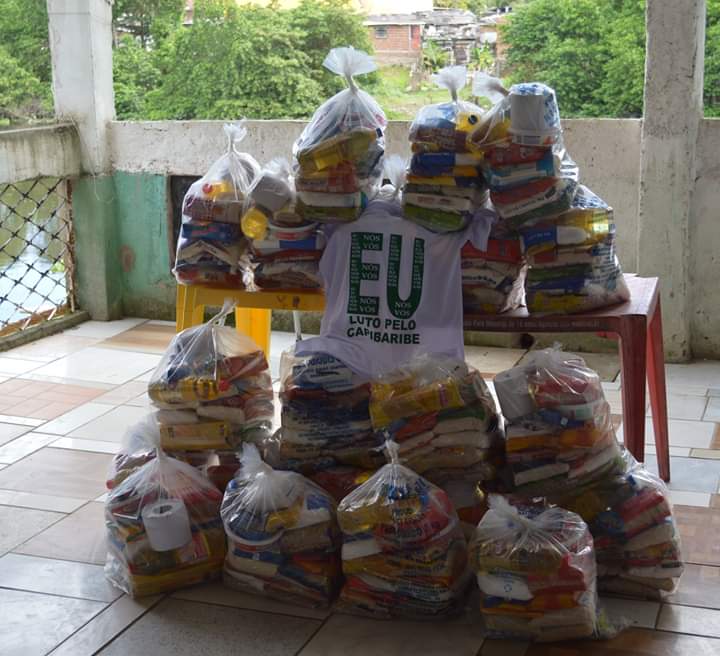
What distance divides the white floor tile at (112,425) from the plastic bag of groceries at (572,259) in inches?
70.5

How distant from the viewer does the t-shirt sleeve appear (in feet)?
10.2

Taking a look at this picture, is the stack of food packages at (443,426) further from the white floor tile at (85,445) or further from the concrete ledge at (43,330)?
the concrete ledge at (43,330)

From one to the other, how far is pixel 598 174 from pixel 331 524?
287 centimetres

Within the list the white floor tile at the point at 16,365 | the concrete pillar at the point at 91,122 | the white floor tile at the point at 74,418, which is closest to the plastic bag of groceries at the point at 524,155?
the white floor tile at the point at 74,418

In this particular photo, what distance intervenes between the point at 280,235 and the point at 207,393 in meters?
0.53

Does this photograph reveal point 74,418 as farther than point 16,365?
No

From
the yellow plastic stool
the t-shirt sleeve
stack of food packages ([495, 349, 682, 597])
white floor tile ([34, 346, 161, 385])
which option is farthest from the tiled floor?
the t-shirt sleeve

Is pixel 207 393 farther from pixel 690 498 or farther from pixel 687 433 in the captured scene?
pixel 687 433

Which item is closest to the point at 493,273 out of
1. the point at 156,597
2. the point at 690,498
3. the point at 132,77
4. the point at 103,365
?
the point at 690,498

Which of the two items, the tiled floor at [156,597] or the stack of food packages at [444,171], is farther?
the stack of food packages at [444,171]

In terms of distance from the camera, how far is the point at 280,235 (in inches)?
128

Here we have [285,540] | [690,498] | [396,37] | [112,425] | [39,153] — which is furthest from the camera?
[396,37]

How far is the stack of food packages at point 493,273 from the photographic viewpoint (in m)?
3.10

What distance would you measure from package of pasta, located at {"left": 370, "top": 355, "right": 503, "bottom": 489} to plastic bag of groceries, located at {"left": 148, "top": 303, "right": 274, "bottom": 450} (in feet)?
1.41
